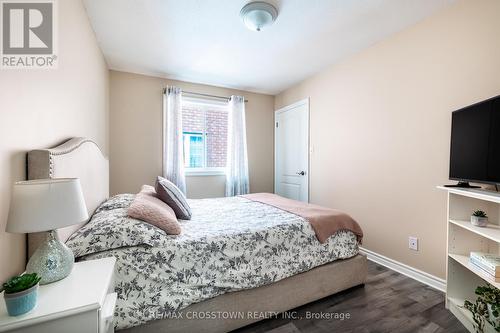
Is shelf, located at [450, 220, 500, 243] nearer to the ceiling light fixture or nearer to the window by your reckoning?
the ceiling light fixture

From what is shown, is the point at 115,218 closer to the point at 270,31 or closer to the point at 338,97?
the point at 270,31

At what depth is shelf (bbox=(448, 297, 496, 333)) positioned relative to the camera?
1.38 m

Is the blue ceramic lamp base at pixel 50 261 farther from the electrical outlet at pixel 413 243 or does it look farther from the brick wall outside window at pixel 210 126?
the brick wall outside window at pixel 210 126

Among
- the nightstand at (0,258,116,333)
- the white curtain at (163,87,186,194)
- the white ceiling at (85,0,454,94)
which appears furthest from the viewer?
the white curtain at (163,87,186,194)

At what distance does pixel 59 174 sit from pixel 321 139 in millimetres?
3021

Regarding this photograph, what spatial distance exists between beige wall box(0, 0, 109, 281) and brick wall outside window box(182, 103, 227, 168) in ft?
4.98

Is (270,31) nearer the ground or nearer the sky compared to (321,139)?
nearer the sky

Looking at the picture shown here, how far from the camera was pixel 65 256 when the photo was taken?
935 millimetres

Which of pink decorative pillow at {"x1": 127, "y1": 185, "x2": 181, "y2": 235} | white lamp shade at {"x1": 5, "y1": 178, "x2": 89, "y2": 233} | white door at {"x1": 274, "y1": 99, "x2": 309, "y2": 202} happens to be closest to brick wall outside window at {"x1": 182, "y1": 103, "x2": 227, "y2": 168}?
white door at {"x1": 274, "y1": 99, "x2": 309, "y2": 202}

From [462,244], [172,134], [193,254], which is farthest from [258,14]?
[462,244]

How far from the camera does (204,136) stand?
149 inches

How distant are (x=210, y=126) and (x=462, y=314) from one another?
11.8 ft

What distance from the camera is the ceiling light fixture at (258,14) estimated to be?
6.07 ft

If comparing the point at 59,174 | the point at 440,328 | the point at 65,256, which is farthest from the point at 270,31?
the point at 440,328
